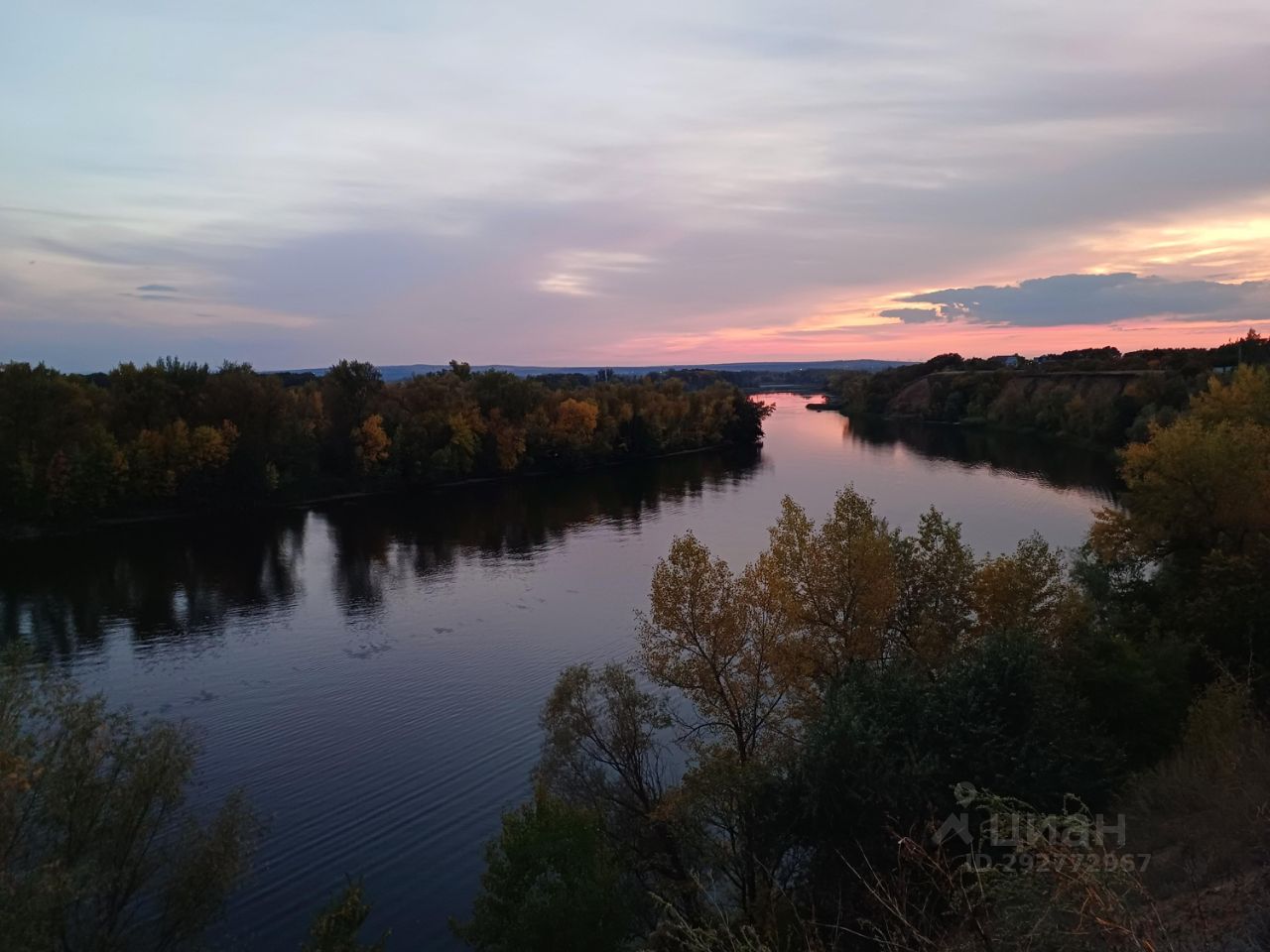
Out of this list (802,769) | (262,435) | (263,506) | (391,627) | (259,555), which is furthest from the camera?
(262,435)

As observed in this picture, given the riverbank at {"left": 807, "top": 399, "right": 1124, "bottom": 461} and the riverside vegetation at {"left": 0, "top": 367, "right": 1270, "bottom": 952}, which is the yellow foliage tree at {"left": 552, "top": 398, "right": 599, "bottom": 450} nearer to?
the riverbank at {"left": 807, "top": 399, "right": 1124, "bottom": 461}

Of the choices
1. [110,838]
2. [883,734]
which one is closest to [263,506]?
[110,838]

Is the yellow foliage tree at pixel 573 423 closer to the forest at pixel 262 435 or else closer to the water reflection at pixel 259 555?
the forest at pixel 262 435

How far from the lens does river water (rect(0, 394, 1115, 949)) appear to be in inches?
595

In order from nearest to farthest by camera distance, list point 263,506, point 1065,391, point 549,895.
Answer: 1. point 549,895
2. point 263,506
3. point 1065,391

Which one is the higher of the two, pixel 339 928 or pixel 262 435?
pixel 262 435

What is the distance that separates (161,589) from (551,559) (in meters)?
14.5

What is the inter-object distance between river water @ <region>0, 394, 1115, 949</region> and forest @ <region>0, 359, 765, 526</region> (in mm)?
2690

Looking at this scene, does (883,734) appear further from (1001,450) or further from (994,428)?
(994,428)

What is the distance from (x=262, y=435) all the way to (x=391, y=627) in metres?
27.3

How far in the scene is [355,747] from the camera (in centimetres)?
1848

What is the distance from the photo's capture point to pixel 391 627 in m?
26.9

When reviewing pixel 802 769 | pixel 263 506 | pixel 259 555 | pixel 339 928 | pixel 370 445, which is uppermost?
pixel 370 445

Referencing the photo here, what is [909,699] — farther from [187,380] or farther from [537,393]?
[537,393]
